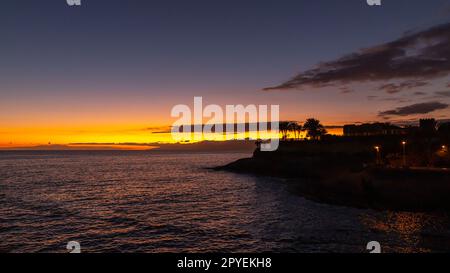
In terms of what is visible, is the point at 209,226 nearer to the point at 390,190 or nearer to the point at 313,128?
the point at 390,190

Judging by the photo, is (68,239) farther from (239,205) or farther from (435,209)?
(435,209)

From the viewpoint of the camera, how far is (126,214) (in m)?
38.8

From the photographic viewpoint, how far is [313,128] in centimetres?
15638

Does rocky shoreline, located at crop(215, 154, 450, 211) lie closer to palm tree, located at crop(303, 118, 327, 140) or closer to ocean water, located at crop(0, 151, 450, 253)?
ocean water, located at crop(0, 151, 450, 253)

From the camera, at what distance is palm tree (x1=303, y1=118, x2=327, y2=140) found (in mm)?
156250

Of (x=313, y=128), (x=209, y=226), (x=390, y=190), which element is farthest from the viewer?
(x=313, y=128)

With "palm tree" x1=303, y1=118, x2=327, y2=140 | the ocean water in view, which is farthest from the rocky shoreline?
"palm tree" x1=303, y1=118, x2=327, y2=140

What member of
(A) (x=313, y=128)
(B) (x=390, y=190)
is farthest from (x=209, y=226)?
(A) (x=313, y=128)

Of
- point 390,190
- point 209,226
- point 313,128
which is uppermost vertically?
point 313,128

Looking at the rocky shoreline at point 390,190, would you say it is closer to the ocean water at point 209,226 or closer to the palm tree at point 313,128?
the ocean water at point 209,226

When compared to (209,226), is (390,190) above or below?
above

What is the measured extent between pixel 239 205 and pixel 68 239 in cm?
2297

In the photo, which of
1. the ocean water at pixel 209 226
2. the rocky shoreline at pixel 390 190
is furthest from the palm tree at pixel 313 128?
the ocean water at pixel 209 226

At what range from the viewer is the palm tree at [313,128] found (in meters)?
156
